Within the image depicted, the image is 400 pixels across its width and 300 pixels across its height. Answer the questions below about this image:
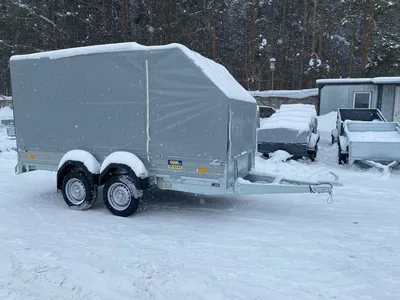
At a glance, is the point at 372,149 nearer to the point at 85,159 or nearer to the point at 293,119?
the point at 293,119

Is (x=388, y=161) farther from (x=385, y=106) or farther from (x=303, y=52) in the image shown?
(x=303, y=52)

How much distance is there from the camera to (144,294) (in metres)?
3.26

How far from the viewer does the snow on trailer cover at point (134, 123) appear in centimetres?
528

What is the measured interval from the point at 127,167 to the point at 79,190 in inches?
53.6

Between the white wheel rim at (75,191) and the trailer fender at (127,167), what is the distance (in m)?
0.66

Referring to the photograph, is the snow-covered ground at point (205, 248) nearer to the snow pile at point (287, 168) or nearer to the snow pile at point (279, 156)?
the snow pile at point (287, 168)

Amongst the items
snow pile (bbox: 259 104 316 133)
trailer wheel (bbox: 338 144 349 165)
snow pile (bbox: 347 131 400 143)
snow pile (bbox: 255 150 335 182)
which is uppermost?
snow pile (bbox: 259 104 316 133)

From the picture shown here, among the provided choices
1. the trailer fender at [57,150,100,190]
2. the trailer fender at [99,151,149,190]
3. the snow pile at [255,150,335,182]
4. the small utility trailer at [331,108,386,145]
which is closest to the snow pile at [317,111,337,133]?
the small utility trailer at [331,108,386,145]

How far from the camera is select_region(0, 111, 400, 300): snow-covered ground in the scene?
3.38 meters

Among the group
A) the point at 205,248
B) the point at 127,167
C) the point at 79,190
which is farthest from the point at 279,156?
the point at 205,248

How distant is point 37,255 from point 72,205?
7.50 feet

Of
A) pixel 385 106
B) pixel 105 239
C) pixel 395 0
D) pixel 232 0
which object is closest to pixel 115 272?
pixel 105 239

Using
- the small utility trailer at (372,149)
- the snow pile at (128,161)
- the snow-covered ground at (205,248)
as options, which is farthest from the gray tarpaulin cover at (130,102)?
the small utility trailer at (372,149)

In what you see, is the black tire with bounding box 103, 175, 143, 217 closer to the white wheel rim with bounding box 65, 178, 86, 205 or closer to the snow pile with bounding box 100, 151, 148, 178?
the snow pile with bounding box 100, 151, 148, 178
